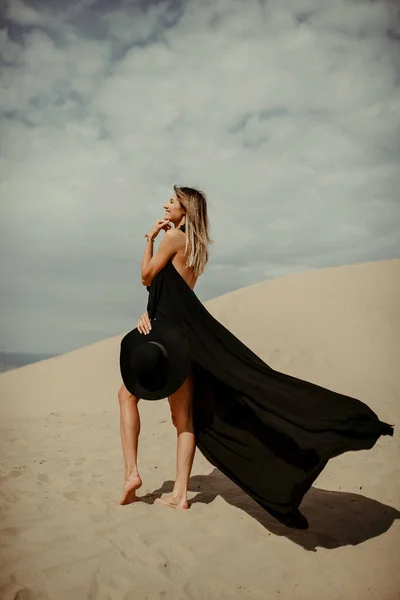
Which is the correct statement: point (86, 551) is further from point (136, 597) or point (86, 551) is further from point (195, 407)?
point (195, 407)

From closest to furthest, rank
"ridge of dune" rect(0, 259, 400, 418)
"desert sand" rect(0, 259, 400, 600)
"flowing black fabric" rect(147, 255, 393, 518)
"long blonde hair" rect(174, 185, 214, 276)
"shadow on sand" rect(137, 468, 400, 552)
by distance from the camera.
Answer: "desert sand" rect(0, 259, 400, 600) < "flowing black fabric" rect(147, 255, 393, 518) < "shadow on sand" rect(137, 468, 400, 552) < "long blonde hair" rect(174, 185, 214, 276) < "ridge of dune" rect(0, 259, 400, 418)

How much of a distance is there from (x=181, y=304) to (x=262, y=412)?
107 centimetres

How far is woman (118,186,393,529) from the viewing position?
369 cm

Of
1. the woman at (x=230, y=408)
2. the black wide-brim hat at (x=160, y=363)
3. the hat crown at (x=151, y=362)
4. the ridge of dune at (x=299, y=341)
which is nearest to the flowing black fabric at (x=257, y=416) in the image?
the woman at (x=230, y=408)

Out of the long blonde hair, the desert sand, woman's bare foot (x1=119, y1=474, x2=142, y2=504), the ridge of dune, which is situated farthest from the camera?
the ridge of dune

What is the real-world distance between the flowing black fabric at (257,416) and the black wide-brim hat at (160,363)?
5.5 inches

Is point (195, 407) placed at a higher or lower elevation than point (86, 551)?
higher

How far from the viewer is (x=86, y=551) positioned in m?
3.31

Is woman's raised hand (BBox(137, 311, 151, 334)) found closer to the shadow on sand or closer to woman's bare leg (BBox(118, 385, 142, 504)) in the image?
woman's bare leg (BBox(118, 385, 142, 504))

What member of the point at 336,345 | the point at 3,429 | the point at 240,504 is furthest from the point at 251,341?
the point at 240,504

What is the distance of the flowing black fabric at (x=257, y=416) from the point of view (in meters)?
Result: 3.67

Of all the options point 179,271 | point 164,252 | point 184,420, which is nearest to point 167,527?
point 184,420

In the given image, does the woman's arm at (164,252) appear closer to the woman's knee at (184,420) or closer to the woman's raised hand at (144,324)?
the woman's raised hand at (144,324)

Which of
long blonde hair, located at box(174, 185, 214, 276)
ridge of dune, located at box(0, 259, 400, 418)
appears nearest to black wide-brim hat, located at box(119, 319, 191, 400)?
long blonde hair, located at box(174, 185, 214, 276)
